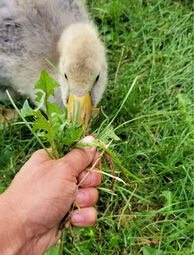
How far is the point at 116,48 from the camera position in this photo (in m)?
3.42

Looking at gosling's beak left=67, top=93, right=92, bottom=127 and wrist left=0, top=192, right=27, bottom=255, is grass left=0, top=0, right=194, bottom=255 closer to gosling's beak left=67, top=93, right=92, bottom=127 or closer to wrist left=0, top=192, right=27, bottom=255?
gosling's beak left=67, top=93, right=92, bottom=127

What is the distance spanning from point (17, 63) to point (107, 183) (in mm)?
1276

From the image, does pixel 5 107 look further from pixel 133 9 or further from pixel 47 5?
pixel 133 9

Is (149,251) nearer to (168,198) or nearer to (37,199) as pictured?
(168,198)

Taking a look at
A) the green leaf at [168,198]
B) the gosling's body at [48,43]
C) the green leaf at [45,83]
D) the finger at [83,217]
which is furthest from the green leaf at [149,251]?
the green leaf at [45,83]

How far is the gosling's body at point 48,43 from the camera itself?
236 cm

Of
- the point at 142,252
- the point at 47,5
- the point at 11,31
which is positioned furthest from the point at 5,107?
the point at 142,252

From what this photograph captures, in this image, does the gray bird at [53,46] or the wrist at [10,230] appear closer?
the wrist at [10,230]

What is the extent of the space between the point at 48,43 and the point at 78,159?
1312mm

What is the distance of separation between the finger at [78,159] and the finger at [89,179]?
0.06 m

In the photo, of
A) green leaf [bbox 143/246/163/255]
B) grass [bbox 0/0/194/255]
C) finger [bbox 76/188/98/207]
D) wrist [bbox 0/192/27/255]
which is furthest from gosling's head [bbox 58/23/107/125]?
green leaf [bbox 143/246/163/255]

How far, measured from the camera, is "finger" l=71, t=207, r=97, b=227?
1810mm

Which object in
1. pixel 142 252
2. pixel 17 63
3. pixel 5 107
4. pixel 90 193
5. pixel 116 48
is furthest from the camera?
pixel 116 48

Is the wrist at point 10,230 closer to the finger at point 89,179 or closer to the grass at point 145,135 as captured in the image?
the finger at point 89,179
